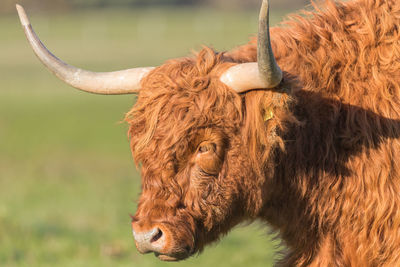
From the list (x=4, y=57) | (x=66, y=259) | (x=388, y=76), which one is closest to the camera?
(x=388, y=76)

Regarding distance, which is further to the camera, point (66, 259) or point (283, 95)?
point (66, 259)

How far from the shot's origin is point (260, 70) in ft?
12.3

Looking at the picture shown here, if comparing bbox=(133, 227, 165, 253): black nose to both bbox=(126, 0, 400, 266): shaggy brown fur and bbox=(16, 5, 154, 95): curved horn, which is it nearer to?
bbox=(126, 0, 400, 266): shaggy brown fur

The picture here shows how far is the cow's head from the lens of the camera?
4.01 m

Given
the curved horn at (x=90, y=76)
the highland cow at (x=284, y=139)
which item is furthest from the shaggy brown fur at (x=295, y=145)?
the curved horn at (x=90, y=76)

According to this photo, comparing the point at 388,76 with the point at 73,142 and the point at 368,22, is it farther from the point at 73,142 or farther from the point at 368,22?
A: the point at 73,142

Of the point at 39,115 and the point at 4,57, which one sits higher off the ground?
the point at 39,115

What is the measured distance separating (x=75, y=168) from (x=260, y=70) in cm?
1018

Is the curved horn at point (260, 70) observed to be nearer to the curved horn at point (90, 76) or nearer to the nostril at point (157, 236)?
the curved horn at point (90, 76)

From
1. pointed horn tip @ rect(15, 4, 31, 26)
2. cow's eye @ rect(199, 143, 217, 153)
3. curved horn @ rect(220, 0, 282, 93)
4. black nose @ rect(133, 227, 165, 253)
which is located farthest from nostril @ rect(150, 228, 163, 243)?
pointed horn tip @ rect(15, 4, 31, 26)

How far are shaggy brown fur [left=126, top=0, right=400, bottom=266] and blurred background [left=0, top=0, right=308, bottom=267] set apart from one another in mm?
617

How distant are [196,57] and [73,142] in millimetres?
12438

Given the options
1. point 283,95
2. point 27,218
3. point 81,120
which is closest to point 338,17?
point 283,95

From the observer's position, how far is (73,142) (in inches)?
648
